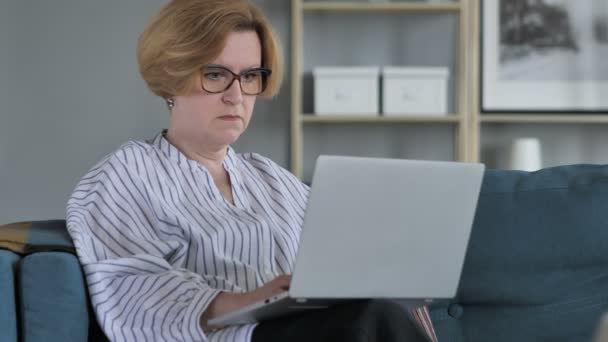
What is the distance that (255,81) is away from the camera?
193 cm

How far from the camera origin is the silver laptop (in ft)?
4.37

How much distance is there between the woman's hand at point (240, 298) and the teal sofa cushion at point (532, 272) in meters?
0.58

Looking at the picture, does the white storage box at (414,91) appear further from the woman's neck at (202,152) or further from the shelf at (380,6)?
the woman's neck at (202,152)

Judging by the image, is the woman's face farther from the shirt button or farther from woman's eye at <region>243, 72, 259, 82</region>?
the shirt button

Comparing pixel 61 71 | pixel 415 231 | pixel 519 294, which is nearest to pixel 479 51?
pixel 61 71

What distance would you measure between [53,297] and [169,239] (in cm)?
24

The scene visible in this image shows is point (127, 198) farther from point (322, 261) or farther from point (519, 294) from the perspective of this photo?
point (519, 294)

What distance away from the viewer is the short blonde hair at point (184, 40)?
183 cm

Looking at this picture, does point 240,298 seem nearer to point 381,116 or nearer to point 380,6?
point 381,116

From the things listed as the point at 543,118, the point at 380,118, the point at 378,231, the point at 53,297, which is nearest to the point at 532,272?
the point at 378,231

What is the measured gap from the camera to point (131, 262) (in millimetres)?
1623

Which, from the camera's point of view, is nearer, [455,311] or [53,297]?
[53,297]

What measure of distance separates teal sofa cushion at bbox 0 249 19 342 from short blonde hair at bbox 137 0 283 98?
49 centimetres

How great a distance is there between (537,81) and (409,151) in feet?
2.04
